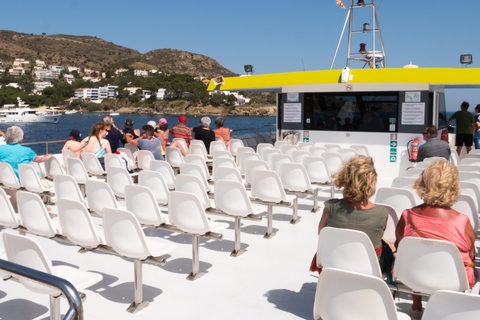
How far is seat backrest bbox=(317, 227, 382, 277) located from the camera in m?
2.72

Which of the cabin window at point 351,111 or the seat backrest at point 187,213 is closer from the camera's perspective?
the seat backrest at point 187,213

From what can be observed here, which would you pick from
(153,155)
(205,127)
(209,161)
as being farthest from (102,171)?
(205,127)

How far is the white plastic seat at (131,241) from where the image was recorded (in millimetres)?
3148

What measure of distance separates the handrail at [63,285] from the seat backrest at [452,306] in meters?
1.44

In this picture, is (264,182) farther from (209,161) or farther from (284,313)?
(209,161)

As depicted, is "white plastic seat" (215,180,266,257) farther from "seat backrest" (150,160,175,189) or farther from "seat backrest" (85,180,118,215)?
"seat backrest" (150,160,175,189)

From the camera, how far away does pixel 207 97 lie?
10931 centimetres

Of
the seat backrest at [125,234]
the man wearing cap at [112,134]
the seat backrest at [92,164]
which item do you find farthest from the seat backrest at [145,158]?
the seat backrest at [125,234]

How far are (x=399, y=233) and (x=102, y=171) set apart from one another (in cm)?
488

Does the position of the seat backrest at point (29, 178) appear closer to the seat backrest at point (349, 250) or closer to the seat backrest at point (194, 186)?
the seat backrest at point (194, 186)

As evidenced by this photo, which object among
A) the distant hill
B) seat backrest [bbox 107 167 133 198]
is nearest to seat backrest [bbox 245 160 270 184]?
seat backrest [bbox 107 167 133 198]

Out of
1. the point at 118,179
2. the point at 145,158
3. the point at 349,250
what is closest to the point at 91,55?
the point at 145,158

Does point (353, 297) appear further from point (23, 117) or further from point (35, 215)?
point (23, 117)

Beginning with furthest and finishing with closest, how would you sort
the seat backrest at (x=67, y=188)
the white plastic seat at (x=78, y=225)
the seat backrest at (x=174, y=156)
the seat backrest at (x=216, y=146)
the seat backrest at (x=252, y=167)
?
the seat backrest at (x=216, y=146)
the seat backrest at (x=174, y=156)
the seat backrest at (x=252, y=167)
the seat backrest at (x=67, y=188)
the white plastic seat at (x=78, y=225)
